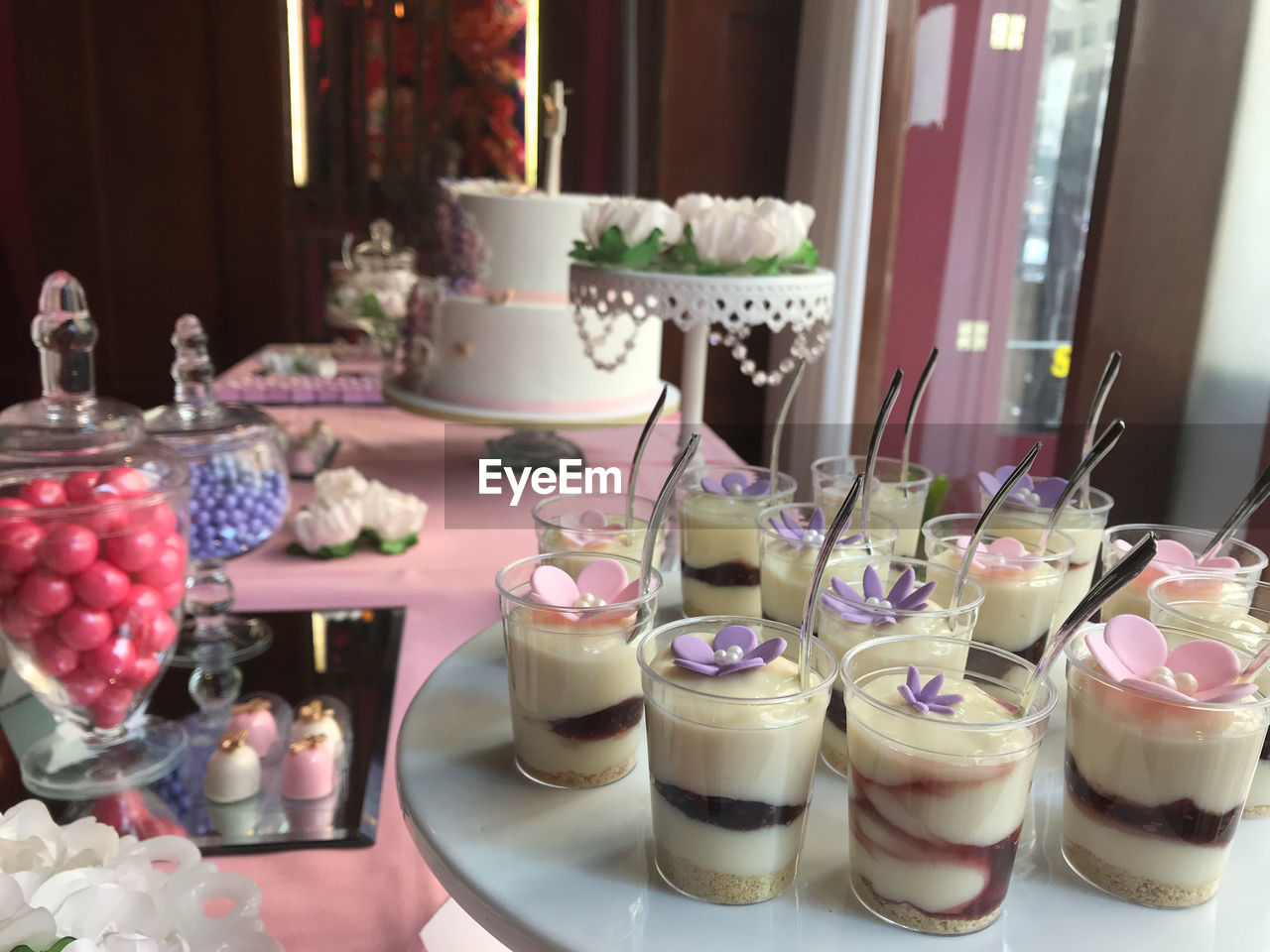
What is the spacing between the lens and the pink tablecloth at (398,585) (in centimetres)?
71

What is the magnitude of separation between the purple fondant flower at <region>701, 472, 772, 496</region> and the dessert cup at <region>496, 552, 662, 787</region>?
232 millimetres

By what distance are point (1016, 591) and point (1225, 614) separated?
0.13 m

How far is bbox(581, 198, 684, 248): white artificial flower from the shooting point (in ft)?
4.11

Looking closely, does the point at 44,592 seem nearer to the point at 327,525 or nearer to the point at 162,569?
the point at 162,569

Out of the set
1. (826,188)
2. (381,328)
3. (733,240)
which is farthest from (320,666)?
(826,188)

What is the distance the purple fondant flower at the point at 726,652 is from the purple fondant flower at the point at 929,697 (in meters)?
0.07

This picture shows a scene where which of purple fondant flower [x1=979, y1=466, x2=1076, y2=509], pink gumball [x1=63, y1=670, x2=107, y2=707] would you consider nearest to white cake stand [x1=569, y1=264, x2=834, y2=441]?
purple fondant flower [x1=979, y1=466, x2=1076, y2=509]

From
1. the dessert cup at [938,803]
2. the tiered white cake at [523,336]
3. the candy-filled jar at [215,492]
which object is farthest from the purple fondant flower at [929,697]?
the tiered white cake at [523,336]

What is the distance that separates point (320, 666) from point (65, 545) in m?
0.31

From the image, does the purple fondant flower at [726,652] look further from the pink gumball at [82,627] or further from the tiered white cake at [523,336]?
the tiered white cake at [523,336]

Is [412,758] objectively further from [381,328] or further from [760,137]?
[760,137]

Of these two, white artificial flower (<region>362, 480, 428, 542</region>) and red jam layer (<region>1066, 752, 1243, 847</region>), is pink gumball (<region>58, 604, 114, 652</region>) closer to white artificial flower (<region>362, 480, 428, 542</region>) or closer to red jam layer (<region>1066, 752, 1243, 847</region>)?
white artificial flower (<region>362, 480, 428, 542</region>)

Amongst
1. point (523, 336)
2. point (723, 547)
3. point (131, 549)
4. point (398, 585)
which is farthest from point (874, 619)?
point (523, 336)

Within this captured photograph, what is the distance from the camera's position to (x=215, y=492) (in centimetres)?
107
